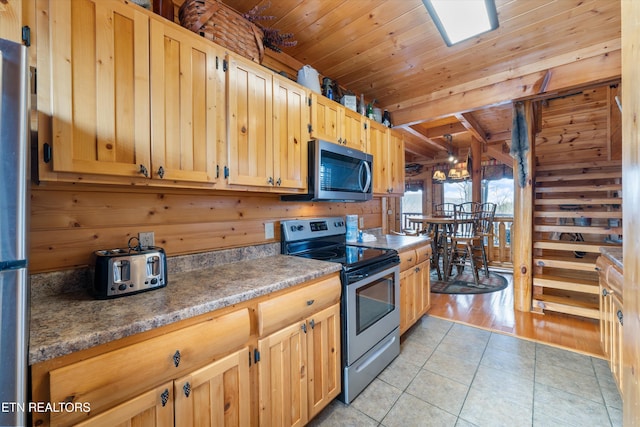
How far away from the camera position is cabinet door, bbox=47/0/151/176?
96 cm

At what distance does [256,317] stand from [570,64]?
10.9ft

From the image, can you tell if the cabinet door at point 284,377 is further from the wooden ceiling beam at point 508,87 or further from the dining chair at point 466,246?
the dining chair at point 466,246

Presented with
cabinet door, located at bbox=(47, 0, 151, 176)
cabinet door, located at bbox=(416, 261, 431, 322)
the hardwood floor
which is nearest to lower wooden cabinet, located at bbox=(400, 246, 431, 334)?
cabinet door, located at bbox=(416, 261, 431, 322)

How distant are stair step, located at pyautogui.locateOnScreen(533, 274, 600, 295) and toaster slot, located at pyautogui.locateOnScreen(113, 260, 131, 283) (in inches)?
152

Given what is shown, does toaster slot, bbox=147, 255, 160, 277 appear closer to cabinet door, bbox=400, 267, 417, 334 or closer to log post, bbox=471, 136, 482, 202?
cabinet door, bbox=400, 267, 417, 334

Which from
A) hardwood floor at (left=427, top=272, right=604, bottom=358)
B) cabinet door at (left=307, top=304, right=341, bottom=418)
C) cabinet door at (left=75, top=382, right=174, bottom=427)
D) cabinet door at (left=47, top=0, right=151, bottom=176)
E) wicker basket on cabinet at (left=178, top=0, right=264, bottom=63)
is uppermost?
wicker basket on cabinet at (left=178, top=0, right=264, bottom=63)

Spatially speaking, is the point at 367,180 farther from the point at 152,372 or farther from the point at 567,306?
the point at 567,306

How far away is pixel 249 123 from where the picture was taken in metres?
1.57

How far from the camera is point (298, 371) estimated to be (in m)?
1.37

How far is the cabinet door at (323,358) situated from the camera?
1438 mm

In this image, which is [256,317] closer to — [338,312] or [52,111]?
[338,312]

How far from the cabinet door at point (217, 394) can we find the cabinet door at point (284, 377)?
0.28ft

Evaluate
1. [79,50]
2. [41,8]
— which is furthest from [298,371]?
[41,8]

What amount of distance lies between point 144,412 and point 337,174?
5.78ft
